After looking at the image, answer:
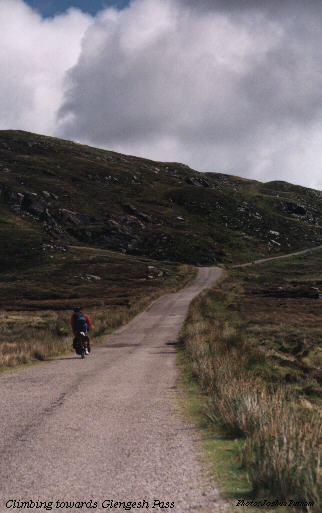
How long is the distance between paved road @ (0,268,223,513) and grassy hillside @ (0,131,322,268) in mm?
88563

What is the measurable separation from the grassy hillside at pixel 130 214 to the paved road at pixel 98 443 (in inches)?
3487

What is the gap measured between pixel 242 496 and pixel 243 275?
267ft

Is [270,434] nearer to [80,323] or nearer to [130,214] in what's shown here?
[80,323]

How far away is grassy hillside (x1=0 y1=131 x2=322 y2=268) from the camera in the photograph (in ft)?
379

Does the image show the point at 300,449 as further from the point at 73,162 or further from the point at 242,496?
the point at 73,162

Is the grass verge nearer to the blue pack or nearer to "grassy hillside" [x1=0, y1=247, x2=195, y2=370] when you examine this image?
the blue pack

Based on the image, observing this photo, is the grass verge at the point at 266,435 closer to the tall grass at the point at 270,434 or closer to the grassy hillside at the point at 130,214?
the tall grass at the point at 270,434

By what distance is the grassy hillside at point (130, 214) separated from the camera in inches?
4547

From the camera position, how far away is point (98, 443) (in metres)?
5.79

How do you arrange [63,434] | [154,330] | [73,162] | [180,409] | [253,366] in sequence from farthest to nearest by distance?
[73,162]
[154,330]
[253,366]
[180,409]
[63,434]

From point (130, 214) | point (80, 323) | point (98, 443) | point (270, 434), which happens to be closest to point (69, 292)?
point (80, 323)

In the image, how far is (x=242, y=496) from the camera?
12.9ft

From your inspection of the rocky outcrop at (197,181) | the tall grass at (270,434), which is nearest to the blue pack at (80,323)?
the tall grass at (270,434)

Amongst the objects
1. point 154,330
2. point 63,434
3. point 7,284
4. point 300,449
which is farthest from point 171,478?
point 7,284
